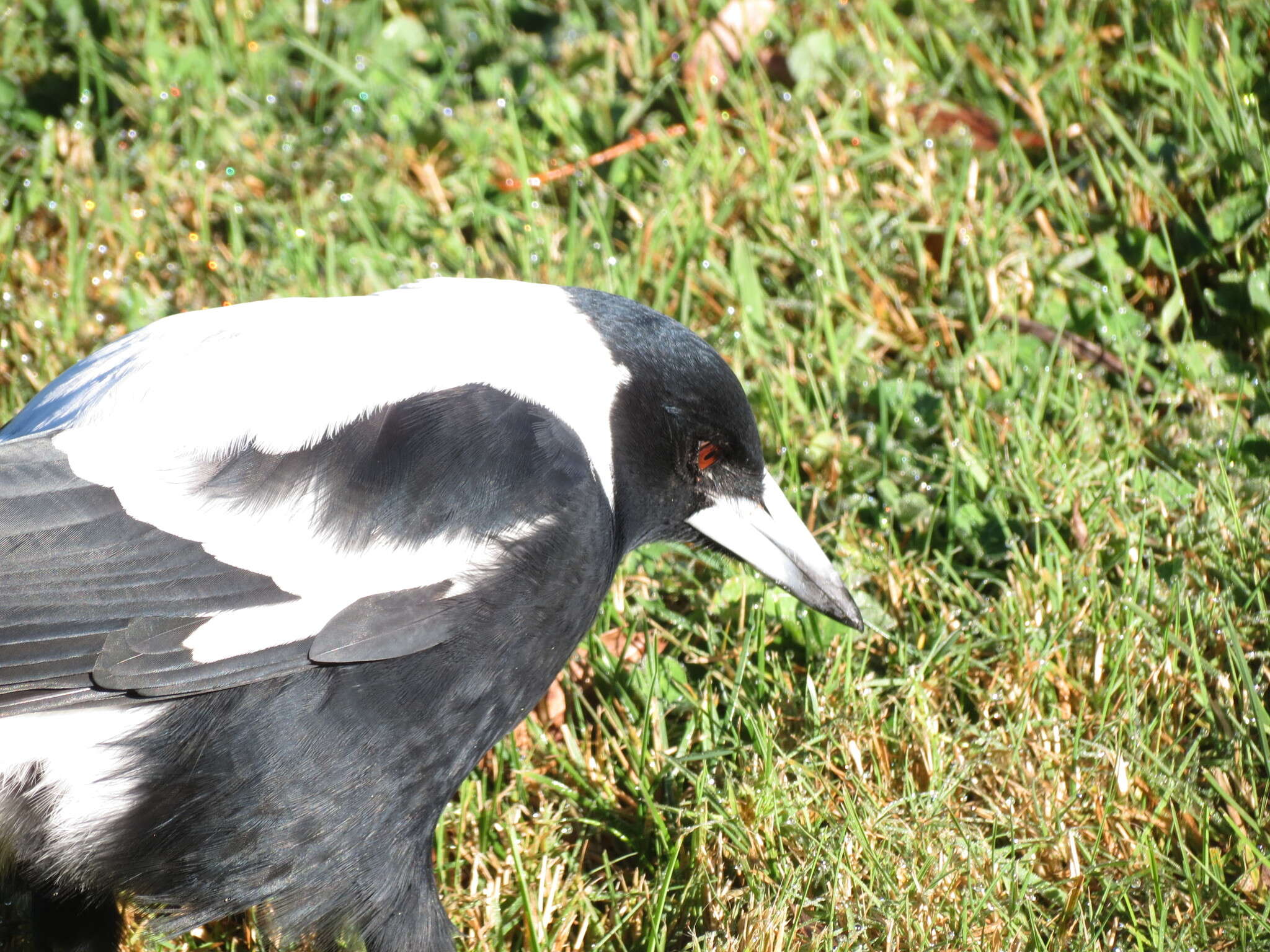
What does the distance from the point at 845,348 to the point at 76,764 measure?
5.86ft

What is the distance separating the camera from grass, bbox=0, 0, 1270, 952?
6.75 feet

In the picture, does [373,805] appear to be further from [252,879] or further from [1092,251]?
[1092,251]

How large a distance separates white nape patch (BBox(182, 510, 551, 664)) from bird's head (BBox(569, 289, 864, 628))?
1.00ft

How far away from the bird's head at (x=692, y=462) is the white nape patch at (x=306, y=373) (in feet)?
0.11

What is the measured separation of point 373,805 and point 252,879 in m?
0.20

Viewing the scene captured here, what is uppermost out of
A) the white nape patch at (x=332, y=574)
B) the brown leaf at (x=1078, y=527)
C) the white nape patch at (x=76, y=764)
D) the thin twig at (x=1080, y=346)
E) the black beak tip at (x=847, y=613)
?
the white nape patch at (x=332, y=574)

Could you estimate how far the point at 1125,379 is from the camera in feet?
9.14

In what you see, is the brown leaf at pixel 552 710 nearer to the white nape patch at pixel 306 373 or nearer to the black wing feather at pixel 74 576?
the white nape patch at pixel 306 373

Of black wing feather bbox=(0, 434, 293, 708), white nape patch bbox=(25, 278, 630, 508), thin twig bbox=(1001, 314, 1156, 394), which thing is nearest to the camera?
black wing feather bbox=(0, 434, 293, 708)

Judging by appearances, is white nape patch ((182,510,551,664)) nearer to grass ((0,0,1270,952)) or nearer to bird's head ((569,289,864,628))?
bird's head ((569,289,864,628))

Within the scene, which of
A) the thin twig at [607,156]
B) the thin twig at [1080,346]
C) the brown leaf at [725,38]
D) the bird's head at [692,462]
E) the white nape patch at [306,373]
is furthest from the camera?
the brown leaf at [725,38]

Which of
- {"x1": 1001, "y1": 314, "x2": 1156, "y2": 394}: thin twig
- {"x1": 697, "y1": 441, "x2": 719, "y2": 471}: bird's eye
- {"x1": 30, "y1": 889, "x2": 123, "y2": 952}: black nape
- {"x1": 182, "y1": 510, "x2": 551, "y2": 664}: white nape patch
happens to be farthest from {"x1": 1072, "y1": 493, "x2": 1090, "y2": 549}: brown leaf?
{"x1": 30, "y1": 889, "x2": 123, "y2": 952}: black nape

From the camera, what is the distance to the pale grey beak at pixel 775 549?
2.23 m

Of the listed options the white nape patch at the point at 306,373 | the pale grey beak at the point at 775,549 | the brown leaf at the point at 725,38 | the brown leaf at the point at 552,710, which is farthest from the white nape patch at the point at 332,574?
the brown leaf at the point at 725,38
